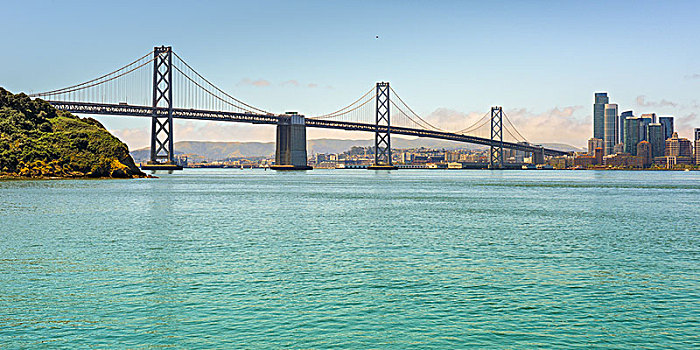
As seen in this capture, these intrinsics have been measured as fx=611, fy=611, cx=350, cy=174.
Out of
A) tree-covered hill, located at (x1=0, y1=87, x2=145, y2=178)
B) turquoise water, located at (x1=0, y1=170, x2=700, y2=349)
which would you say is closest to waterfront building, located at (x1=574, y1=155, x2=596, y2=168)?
tree-covered hill, located at (x1=0, y1=87, x2=145, y2=178)

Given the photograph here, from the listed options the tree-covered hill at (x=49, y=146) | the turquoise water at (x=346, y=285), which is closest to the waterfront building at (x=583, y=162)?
the tree-covered hill at (x=49, y=146)

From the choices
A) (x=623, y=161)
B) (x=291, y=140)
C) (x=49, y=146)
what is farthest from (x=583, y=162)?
(x=49, y=146)

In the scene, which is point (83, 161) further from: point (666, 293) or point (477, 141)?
point (477, 141)

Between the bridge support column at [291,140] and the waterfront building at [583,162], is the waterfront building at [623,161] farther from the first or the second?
the bridge support column at [291,140]

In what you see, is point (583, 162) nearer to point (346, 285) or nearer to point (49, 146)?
point (49, 146)

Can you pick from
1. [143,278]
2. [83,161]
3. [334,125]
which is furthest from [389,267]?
[334,125]
